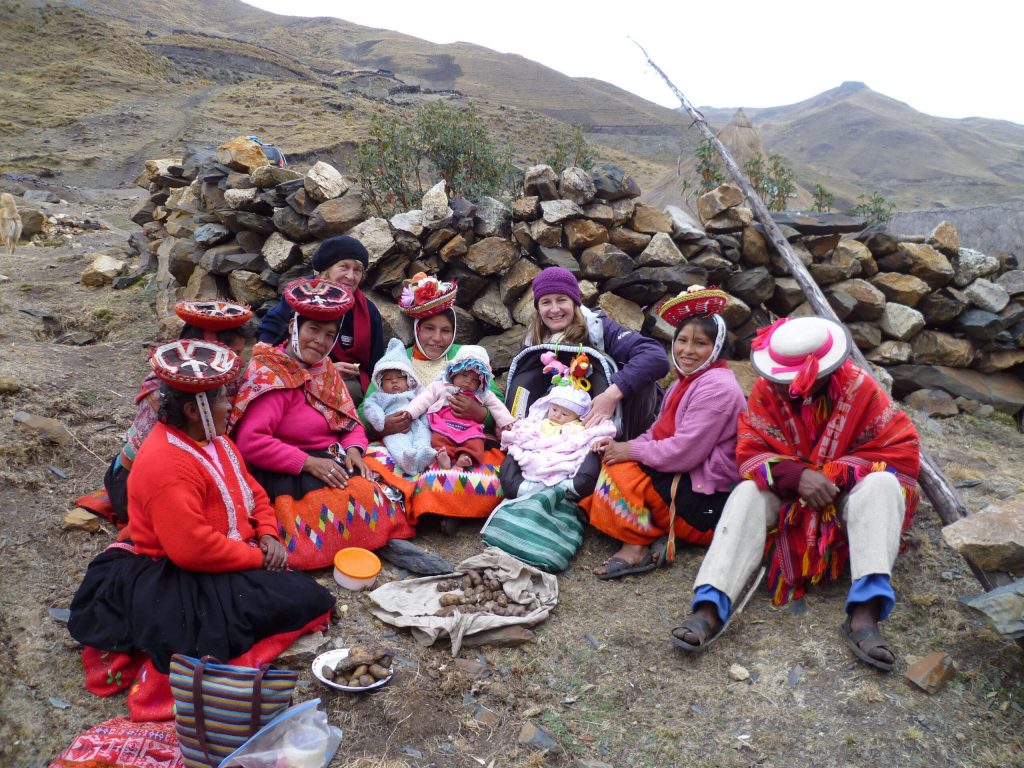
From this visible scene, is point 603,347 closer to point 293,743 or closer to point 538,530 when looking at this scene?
point 538,530

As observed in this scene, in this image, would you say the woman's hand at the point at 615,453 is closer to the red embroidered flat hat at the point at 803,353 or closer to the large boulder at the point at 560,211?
the red embroidered flat hat at the point at 803,353

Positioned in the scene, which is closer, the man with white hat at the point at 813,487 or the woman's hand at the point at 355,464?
the man with white hat at the point at 813,487

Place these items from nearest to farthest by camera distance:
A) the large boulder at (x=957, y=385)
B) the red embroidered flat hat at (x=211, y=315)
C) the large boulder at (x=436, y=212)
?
the red embroidered flat hat at (x=211, y=315), the large boulder at (x=436, y=212), the large boulder at (x=957, y=385)

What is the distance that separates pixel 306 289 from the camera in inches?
140

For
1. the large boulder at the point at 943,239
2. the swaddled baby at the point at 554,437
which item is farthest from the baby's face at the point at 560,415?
the large boulder at the point at 943,239

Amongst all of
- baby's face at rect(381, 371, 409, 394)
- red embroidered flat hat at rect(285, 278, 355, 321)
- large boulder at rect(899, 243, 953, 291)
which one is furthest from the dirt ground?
large boulder at rect(899, 243, 953, 291)

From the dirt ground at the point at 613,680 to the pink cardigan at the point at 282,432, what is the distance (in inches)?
26.3

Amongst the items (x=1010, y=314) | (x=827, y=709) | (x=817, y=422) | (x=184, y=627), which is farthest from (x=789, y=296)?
(x=184, y=627)

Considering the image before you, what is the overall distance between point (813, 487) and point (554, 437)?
1452 mm

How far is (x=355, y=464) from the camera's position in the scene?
3.61 m

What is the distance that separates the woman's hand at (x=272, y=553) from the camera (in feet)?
9.05

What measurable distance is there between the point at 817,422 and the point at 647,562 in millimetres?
1096

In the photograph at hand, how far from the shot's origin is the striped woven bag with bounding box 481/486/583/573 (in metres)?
3.39

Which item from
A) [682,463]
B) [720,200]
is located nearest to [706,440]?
[682,463]
